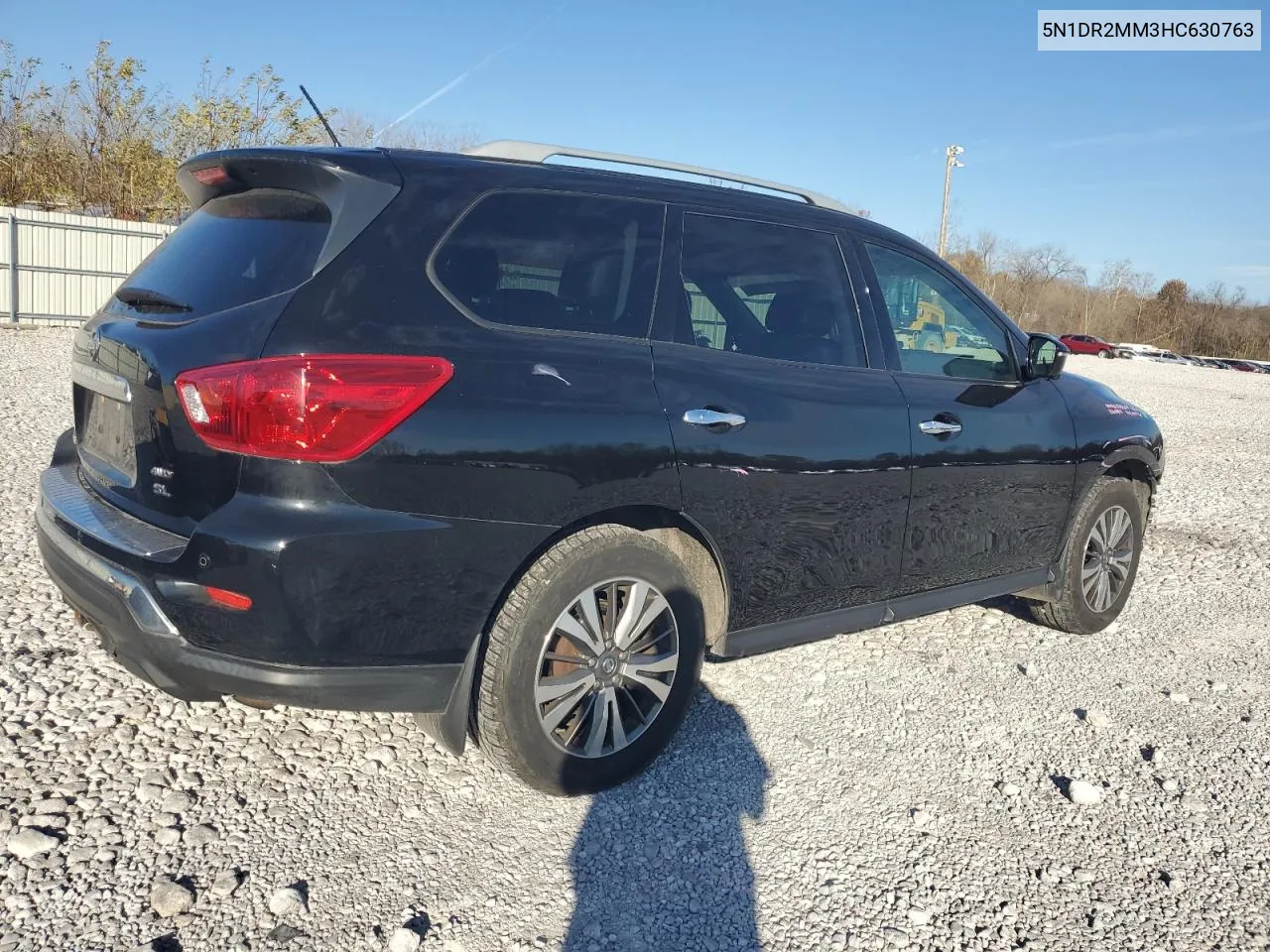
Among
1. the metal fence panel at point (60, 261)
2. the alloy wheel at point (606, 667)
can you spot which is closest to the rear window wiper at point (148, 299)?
the alloy wheel at point (606, 667)

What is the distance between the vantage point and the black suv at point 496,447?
7.93 feet

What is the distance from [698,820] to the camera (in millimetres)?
2926

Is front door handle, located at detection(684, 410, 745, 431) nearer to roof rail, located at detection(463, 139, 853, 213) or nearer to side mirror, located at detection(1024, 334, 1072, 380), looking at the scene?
roof rail, located at detection(463, 139, 853, 213)

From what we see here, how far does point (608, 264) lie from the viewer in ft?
10.1

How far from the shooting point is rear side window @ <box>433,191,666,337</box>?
2.76 m

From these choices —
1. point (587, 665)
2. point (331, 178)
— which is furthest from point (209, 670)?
point (331, 178)

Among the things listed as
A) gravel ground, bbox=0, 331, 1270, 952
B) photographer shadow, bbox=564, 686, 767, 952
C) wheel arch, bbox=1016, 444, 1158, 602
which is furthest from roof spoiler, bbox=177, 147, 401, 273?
wheel arch, bbox=1016, 444, 1158, 602

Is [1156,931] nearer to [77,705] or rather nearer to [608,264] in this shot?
[608,264]

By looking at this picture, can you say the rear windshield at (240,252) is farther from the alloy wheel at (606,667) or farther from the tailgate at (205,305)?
the alloy wheel at (606,667)

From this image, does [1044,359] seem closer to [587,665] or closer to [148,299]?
[587,665]

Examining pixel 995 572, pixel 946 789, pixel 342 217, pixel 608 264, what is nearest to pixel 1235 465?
pixel 995 572

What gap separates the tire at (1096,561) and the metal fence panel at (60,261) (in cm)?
1605

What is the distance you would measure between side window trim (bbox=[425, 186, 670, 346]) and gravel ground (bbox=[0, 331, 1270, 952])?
1.42 meters

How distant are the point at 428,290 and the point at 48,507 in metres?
1.44
